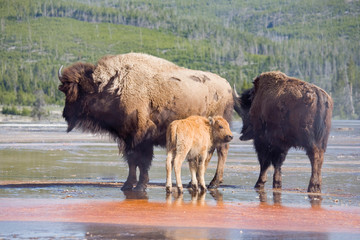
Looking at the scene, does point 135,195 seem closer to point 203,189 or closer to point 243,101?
point 203,189

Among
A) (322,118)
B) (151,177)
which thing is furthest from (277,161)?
(151,177)

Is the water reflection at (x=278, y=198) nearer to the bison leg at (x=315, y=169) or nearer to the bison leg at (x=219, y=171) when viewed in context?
the bison leg at (x=315, y=169)

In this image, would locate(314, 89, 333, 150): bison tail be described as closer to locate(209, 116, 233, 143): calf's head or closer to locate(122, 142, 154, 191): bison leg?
locate(209, 116, 233, 143): calf's head

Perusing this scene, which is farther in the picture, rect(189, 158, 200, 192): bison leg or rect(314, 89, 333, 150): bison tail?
rect(314, 89, 333, 150): bison tail

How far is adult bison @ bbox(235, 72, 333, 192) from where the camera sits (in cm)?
1236

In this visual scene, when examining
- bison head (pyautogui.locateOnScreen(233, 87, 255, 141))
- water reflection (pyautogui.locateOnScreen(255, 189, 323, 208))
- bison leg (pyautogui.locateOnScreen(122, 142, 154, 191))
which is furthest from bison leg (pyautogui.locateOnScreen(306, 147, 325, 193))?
bison leg (pyautogui.locateOnScreen(122, 142, 154, 191))

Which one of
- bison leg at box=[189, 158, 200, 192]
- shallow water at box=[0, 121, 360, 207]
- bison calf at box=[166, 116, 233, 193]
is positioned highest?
bison calf at box=[166, 116, 233, 193]

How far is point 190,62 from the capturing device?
7638 inches

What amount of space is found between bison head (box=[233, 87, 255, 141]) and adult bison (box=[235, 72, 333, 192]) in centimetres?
4

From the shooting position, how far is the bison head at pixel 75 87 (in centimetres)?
1256

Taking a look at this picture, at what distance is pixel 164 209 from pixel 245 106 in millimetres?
5913

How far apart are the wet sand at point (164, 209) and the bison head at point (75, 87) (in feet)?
4.58

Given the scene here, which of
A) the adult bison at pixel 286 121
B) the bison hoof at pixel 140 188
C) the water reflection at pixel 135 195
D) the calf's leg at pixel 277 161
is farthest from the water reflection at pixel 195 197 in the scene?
the adult bison at pixel 286 121

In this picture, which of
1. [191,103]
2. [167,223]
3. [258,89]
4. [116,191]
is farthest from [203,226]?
[258,89]
